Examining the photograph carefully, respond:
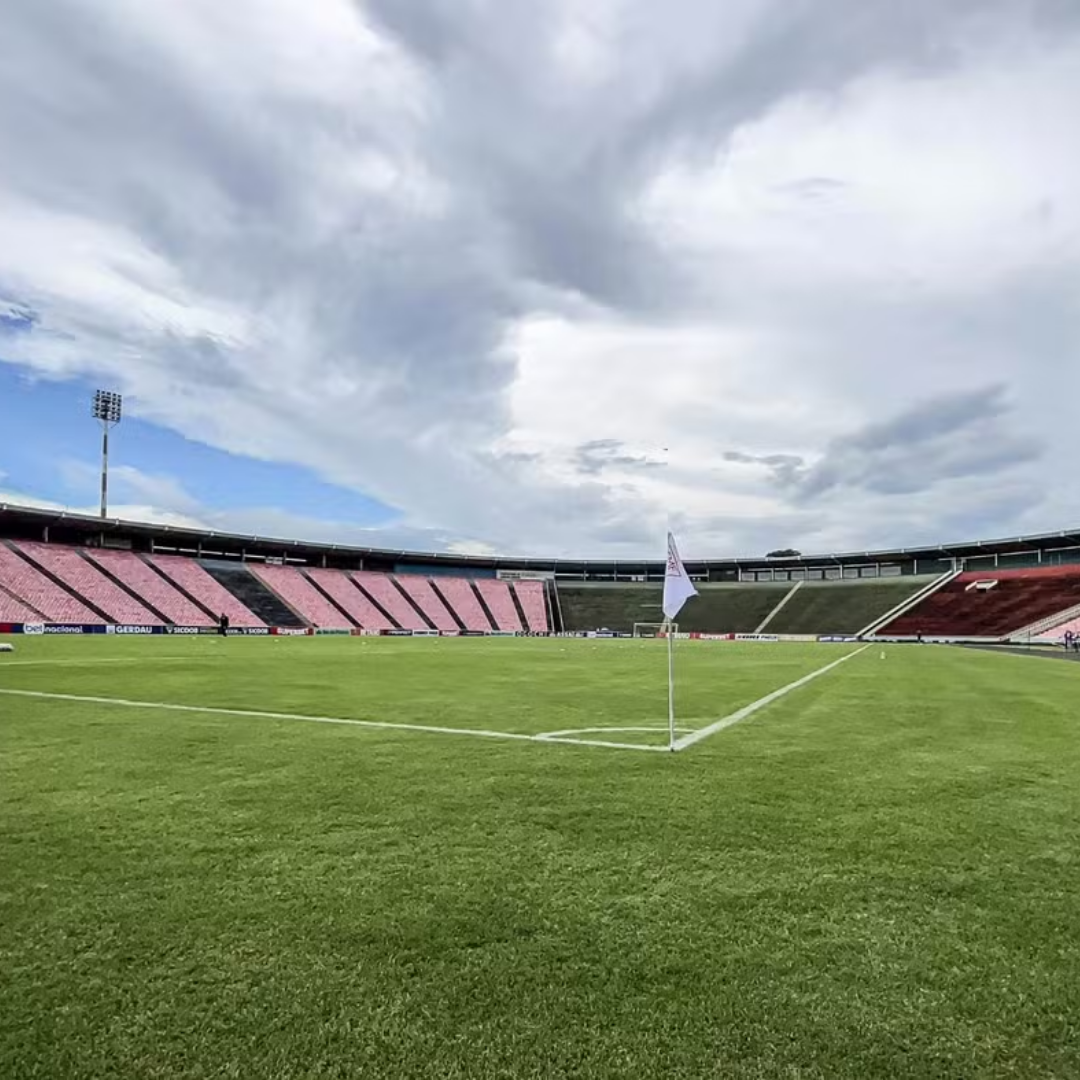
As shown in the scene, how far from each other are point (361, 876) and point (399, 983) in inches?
53.5

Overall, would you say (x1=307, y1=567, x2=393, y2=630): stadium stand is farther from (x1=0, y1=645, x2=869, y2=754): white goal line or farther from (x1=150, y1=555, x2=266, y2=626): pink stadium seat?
(x1=0, y1=645, x2=869, y2=754): white goal line

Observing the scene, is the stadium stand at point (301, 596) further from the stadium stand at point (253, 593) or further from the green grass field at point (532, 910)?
the green grass field at point (532, 910)

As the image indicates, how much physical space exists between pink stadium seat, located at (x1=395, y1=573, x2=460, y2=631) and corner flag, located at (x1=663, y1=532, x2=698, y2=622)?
76367mm

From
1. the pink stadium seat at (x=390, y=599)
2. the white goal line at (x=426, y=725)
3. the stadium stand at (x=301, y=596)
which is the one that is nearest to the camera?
the white goal line at (x=426, y=725)

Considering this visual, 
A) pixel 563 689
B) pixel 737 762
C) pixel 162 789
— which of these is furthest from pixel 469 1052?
pixel 563 689

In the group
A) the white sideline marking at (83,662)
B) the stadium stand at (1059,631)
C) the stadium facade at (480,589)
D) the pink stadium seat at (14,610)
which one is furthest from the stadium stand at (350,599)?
the stadium stand at (1059,631)

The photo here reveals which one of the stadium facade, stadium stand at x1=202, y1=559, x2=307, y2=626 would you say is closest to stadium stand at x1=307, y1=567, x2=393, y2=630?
the stadium facade

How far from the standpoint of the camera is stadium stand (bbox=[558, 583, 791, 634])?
92500mm

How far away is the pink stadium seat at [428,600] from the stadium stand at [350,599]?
23.1 ft

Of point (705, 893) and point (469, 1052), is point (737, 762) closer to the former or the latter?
point (705, 893)

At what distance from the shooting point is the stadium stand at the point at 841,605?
81.1 meters

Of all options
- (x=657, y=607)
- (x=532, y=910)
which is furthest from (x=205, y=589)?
(x=532, y=910)

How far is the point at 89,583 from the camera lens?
2338 inches

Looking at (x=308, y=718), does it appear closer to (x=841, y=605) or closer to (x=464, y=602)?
(x=464, y=602)
